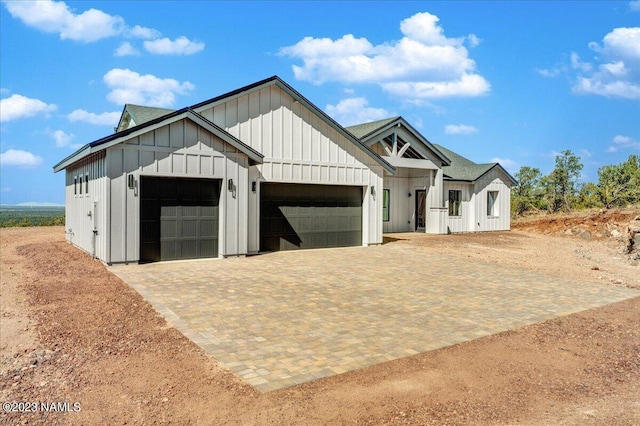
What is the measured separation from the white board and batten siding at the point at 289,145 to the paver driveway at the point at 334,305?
347cm

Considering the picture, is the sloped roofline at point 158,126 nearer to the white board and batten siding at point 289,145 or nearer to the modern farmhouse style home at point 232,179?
the modern farmhouse style home at point 232,179

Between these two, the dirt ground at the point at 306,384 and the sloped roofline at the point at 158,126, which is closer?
the dirt ground at the point at 306,384

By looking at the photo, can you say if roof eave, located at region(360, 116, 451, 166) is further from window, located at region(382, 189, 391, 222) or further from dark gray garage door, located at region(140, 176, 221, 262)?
dark gray garage door, located at region(140, 176, 221, 262)

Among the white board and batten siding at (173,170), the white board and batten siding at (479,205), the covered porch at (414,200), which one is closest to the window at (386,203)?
the covered porch at (414,200)

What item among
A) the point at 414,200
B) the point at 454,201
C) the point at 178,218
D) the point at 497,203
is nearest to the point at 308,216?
the point at 178,218

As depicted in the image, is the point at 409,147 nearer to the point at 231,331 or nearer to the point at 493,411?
the point at 231,331

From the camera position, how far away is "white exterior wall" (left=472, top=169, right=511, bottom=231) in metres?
25.3

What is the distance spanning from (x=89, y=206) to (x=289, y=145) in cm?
661

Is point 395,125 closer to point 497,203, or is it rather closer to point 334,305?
point 497,203

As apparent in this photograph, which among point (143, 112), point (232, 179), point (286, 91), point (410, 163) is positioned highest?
point (286, 91)

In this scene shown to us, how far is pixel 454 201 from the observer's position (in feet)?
81.4

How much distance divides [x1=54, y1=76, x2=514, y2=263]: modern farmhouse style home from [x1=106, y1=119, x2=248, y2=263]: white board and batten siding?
0.09 ft

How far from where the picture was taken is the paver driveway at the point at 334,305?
5664 millimetres

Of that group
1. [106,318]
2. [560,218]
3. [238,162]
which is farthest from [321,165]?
[560,218]
